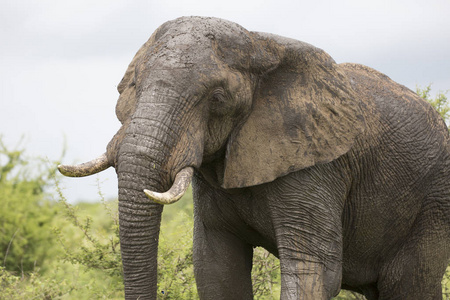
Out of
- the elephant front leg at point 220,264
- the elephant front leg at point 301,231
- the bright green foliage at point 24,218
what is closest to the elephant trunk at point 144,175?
the elephant front leg at point 301,231

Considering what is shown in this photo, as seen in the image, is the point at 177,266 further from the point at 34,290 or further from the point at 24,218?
the point at 24,218

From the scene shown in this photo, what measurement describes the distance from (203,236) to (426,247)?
1578 mm

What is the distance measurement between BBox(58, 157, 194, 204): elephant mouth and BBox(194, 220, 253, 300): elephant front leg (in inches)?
54.8

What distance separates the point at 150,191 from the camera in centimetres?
367

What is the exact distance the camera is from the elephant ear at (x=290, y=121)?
14.8 feet

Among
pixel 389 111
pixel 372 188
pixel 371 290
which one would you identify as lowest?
pixel 371 290

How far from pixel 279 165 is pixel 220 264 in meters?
1.12

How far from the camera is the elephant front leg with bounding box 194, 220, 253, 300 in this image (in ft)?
17.5

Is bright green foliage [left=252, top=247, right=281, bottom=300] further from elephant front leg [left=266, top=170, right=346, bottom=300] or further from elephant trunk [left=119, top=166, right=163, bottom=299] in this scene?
elephant trunk [left=119, top=166, right=163, bottom=299]

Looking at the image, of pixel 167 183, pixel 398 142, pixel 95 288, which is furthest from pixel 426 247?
pixel 95 288

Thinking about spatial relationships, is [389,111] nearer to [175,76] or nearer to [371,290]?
[371,290]

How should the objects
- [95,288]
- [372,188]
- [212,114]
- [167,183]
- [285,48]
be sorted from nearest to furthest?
[167,183], [212,114], [285,48], [372,188], [95,288]

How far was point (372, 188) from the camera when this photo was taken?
5176mm

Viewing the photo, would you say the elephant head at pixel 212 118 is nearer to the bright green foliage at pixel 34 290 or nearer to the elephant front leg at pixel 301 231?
the elephant front leg at pixel 301 231
